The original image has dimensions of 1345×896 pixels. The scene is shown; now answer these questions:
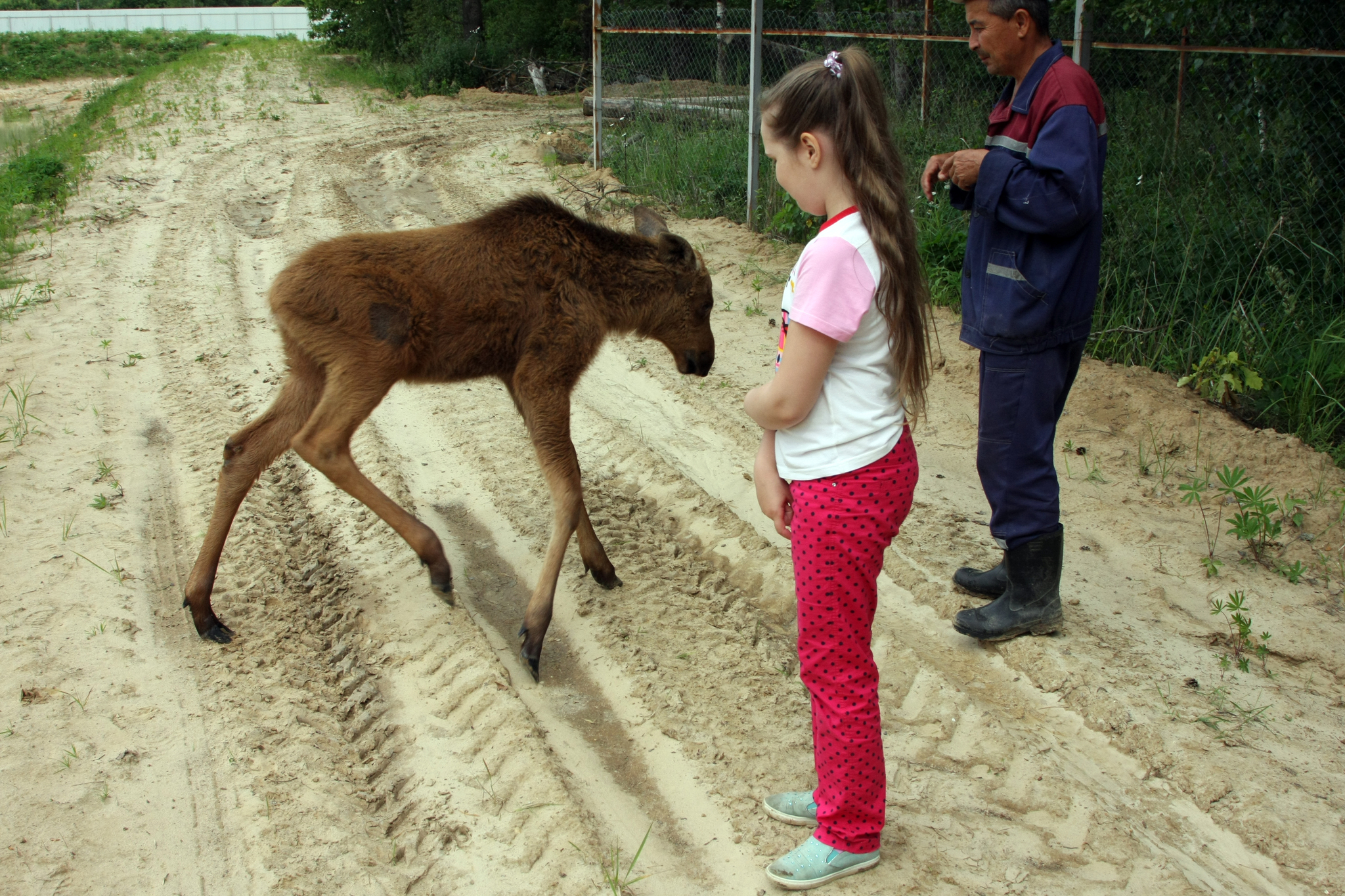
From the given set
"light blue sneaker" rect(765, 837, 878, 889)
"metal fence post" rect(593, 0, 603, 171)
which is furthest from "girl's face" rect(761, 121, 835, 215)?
"metal fence post" rect(593, 0, 603, 171)

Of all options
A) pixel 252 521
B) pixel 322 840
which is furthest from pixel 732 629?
pixel 252 521

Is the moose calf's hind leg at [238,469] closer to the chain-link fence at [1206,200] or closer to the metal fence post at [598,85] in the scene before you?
the chain-link fence at [1206,200]

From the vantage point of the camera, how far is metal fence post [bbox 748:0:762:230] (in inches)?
358

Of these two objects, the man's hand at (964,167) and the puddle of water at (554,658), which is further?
the man's hand at (964,167)

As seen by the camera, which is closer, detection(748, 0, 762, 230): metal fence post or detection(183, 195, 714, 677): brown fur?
detection(183, 195, 714, 677): brown fur

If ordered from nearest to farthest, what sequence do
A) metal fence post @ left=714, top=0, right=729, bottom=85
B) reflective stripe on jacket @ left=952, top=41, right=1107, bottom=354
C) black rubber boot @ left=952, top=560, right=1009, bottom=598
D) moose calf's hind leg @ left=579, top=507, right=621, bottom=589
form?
1. reflective stripe on jacket @ left=952, top=41, right=1107, bottom=354
2. black rubber boot @ left=952, top=560, right=1009, bottom=598
3. moose calf's hind leg @ left=579, top=507, right=621, bottom=589
4. metal fence post @ left=714, top=0, right=729, bottom=85

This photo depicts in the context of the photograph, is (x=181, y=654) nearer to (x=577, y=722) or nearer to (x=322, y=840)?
(x=322, y=840)

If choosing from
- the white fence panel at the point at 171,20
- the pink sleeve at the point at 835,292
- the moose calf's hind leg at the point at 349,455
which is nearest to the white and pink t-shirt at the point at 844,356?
the pink sleeve at the point at 835,292

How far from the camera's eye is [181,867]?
116 inches

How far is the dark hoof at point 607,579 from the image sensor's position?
4531 mm

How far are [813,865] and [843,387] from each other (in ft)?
4.59

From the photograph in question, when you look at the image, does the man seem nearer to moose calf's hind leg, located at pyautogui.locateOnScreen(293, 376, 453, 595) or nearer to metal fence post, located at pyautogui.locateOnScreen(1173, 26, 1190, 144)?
moose calf's hind leg, located at pyautogui.locateOnScreen(293, 376, 453, 595)

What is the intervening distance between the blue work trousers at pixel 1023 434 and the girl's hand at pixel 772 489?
146 cm

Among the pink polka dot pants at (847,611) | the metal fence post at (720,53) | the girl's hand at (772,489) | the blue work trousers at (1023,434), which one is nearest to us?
the pink polka dot pants at (847,611)
